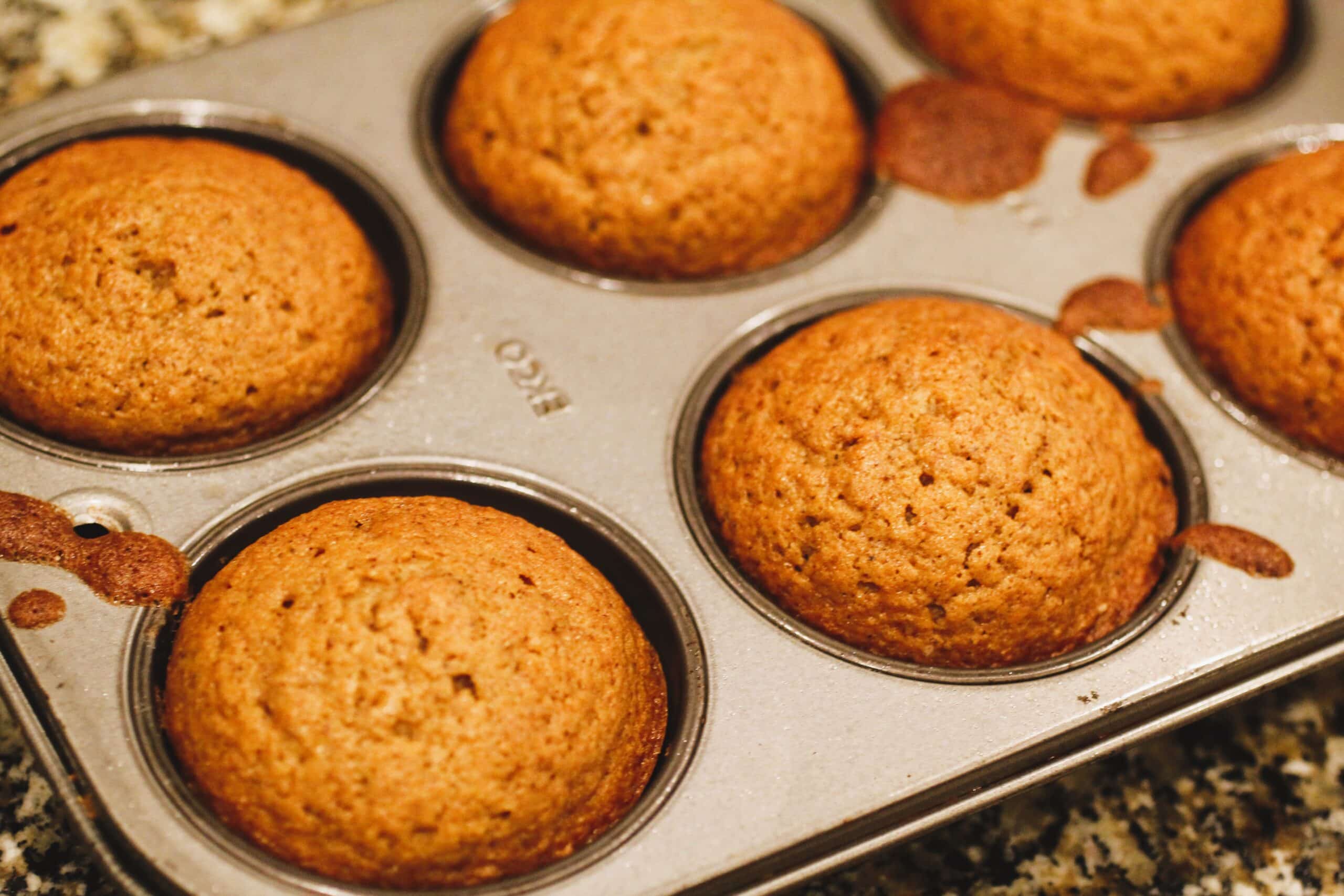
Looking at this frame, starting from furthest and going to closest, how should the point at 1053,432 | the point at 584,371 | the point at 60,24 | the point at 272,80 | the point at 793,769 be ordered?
the point at 60,24 → the point at 272,80 → the point at 584,371 → the point at 1053,432 → the point at 793,769

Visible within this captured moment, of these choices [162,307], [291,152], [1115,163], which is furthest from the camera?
[1115,163]

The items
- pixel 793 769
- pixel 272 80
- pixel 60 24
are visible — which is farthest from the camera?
pixel 60 24

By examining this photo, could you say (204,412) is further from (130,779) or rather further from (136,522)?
(130,779)

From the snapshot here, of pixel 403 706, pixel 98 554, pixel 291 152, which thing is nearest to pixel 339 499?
pixel 98 554

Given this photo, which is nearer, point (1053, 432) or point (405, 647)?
point (405, 647)

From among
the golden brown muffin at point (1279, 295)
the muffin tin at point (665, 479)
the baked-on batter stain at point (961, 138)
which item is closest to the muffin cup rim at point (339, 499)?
the muffin tin at point (665, 479)

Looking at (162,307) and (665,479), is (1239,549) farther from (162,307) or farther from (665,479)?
(162,307)

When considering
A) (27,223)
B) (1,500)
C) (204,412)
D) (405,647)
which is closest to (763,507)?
(405,647)
